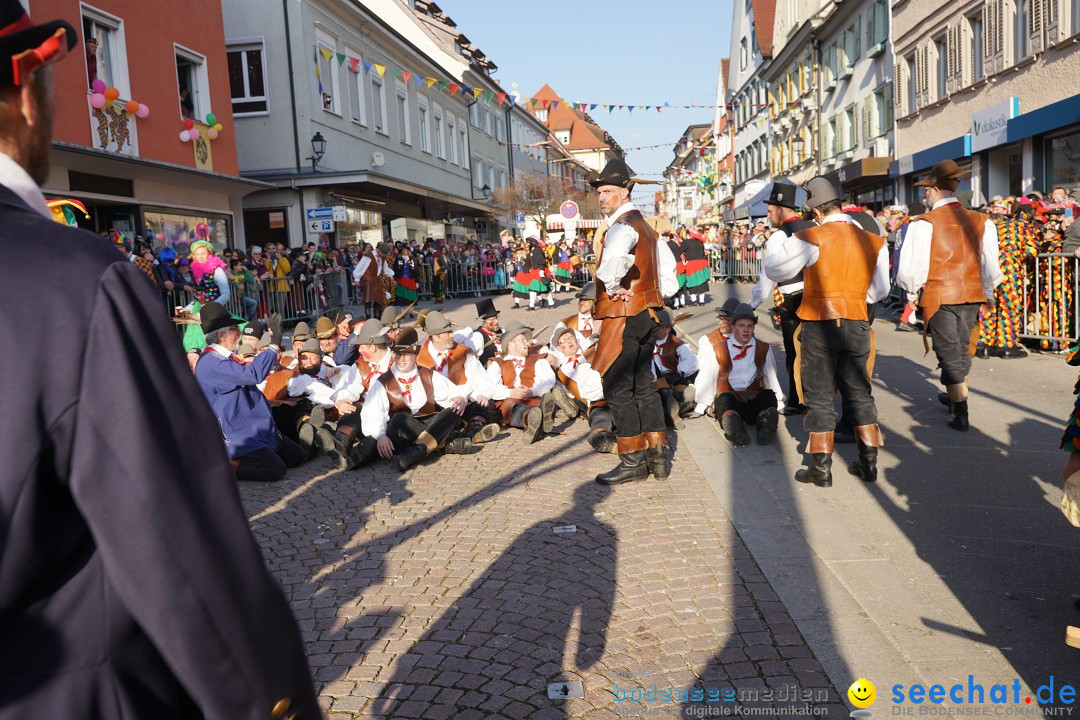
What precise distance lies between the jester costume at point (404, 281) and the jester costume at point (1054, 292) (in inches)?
652

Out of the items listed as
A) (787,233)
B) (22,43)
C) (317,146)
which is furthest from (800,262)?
(317,146)

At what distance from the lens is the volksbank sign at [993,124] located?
19.0m

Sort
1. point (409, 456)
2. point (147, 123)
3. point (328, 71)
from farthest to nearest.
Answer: point (328, 71) → point (147, 123) → point (409, 456)

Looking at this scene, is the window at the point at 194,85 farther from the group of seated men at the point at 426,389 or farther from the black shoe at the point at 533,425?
the black shoe at the point at 533,425

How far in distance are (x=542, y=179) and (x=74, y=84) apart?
138ft

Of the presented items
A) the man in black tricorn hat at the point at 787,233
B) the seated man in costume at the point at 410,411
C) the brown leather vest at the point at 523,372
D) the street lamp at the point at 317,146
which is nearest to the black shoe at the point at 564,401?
the brown leather vest at the point at 523,372

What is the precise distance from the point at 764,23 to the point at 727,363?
144 ft

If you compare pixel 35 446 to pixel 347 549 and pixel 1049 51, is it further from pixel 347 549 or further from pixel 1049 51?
pixel 1049 51

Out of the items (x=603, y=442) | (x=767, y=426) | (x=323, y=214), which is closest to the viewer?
(x=767, y=426)

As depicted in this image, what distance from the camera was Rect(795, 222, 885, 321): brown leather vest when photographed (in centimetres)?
591

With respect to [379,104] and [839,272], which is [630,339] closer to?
[839,272]

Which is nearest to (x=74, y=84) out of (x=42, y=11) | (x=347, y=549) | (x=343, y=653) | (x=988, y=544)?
(x=42, y=11)

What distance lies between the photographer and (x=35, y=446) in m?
1.13

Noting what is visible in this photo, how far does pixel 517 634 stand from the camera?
152 inches
